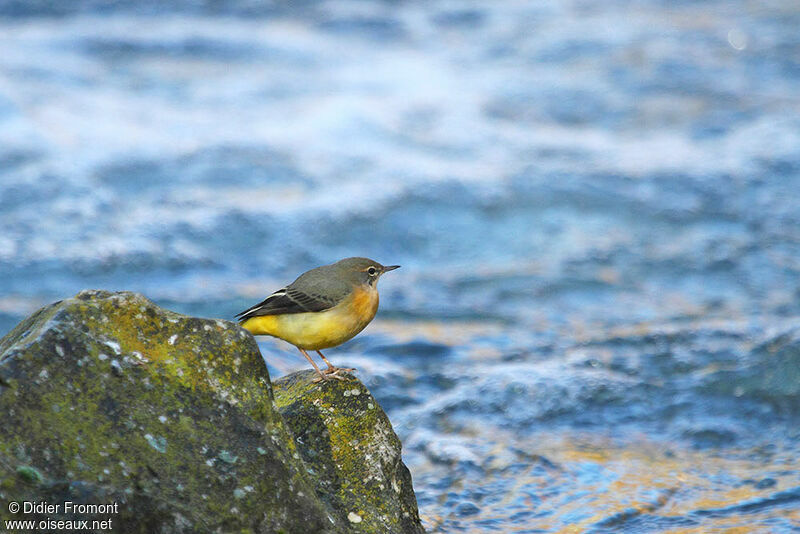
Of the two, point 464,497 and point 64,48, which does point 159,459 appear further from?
point 64,48

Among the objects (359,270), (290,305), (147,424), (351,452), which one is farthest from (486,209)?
(147,424)

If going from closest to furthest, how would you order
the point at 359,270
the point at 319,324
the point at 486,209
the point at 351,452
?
the point at 351,452 → the point at 319,324 → the point at 359,270 → the point at 486,209

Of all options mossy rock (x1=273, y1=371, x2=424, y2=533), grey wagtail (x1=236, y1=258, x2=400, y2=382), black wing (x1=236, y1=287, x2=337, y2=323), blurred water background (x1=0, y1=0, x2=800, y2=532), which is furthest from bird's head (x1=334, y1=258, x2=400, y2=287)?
blurred water background (x1=0, y1=0, x2=800, y2=532)

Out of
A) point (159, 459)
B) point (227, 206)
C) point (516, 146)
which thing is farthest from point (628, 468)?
point (516, 146)

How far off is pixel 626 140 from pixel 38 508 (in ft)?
46.9

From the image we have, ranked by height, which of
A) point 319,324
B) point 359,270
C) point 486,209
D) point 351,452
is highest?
point 359,270

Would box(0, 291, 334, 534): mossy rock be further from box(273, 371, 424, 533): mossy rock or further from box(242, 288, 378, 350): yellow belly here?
box(242, 288, 378, 350): yellow belly

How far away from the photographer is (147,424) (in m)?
4.04

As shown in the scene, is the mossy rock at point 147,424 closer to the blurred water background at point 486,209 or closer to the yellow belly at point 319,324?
the yellow belly at point 319,324

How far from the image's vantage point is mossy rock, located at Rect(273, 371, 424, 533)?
491 centimetres

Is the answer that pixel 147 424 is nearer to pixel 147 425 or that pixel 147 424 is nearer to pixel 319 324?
pixel 147 425

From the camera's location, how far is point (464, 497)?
696 cm

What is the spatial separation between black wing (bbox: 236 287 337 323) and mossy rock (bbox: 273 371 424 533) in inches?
21.7

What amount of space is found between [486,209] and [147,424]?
10624 millimetres
